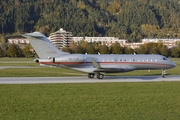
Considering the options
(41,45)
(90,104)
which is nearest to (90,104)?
(90,104)

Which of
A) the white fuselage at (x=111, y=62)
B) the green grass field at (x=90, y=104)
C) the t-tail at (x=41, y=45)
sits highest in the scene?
the t-tail at (x=41, y=45)

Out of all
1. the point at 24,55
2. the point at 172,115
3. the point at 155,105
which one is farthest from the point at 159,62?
the point at 24,55

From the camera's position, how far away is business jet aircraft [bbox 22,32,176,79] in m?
35.3

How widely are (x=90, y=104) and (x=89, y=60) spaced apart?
17.1m

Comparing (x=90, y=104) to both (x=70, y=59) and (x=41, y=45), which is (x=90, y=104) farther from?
(x=41, y=45)

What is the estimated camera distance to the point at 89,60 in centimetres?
3644

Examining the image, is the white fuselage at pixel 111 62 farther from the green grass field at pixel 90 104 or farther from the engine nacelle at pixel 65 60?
the green grass field at pixel 90 104

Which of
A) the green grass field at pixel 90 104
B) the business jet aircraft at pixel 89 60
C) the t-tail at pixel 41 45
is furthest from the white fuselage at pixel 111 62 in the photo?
the green grass field at pixel 90 104

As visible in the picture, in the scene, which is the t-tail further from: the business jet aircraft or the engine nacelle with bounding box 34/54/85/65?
the engine nacelle with bounding box 34/54/85/65

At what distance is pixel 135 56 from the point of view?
38.4m

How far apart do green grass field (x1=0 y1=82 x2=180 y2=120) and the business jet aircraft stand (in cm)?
932

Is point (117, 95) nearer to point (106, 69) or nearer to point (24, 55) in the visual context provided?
point (106, 69)

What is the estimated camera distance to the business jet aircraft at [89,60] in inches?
1390

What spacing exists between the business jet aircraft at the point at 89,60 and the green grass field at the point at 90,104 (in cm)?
932
